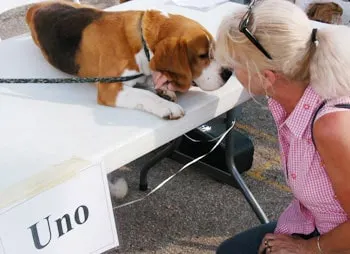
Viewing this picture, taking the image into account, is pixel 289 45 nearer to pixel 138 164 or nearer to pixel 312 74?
pixel 312 74

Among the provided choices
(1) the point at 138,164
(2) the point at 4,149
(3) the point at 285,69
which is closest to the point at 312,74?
(3) the point at 285,69

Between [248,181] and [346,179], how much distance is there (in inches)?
48.4

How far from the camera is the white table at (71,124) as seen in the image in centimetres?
116

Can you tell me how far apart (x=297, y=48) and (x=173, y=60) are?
1.18 ft

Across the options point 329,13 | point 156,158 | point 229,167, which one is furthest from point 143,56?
point 329,13

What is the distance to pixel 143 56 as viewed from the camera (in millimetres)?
1396

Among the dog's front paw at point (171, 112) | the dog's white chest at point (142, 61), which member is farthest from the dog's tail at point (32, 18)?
the dog's front paw at point (171, 112)

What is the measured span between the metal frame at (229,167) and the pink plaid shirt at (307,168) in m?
0.55

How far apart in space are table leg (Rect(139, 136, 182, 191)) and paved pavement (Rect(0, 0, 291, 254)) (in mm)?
44

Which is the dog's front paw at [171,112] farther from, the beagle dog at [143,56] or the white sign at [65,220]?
the white sign at [65,220]

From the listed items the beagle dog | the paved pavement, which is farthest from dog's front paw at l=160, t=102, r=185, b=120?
the paved pavement

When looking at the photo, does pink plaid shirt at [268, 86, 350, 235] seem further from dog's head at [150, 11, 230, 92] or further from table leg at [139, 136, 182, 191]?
table leg at [139, 136, 182, 191]

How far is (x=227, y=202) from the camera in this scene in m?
2.16

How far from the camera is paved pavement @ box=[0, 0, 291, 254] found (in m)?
1.98
